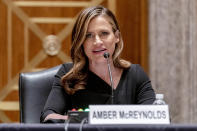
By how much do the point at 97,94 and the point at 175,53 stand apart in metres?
1.59

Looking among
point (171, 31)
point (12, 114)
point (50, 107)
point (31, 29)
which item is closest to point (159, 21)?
point (171, 31)

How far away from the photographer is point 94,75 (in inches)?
95.1

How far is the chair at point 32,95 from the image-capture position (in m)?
2.44

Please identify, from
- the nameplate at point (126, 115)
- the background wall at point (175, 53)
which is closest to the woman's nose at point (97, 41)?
the nameplate at point (126, 115)

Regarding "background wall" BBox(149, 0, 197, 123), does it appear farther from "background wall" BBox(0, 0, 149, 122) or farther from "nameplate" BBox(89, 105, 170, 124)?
"nameplate" BBox(89, 105, 170, 124)

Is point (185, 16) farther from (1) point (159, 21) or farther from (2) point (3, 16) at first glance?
(2) point (3, 16)

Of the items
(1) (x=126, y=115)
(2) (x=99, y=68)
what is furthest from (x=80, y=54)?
(1) (x=126, y=115)

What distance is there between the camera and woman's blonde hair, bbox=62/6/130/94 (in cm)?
233

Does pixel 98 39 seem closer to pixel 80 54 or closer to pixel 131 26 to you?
pixel 80 54

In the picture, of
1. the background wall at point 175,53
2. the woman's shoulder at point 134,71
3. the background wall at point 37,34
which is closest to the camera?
the woman's shoulder at point 134,71

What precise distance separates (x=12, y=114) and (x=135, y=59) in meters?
1.16

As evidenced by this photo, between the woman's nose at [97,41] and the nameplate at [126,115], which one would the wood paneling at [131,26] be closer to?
the woman's nose at [97,41]

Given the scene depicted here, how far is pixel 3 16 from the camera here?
400 centimetres

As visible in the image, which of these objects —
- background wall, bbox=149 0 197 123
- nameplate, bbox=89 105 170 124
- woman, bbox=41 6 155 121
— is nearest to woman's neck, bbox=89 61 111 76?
woman, bbox=41 6 155 121
